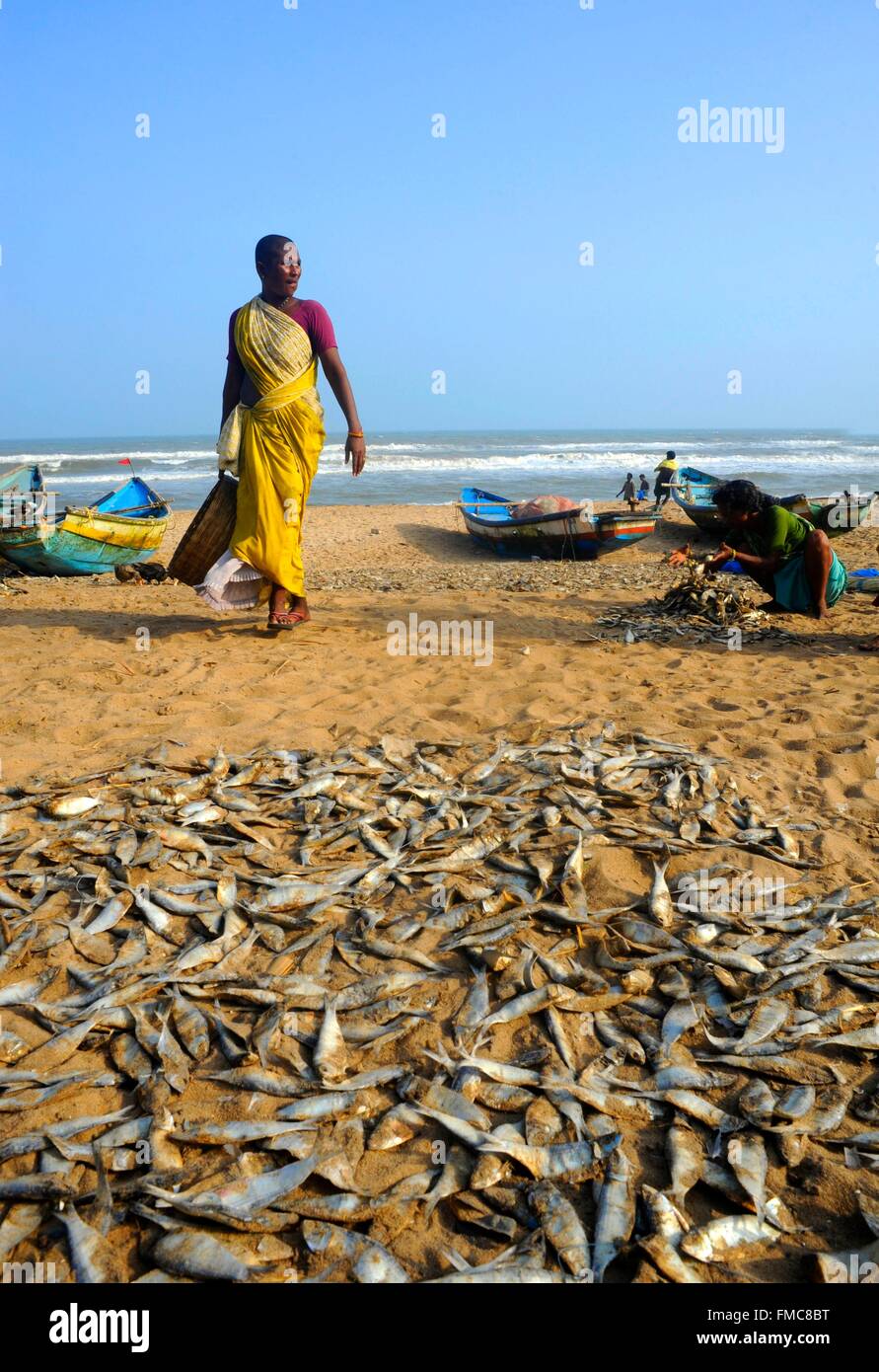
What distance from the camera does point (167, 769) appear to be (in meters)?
4.25

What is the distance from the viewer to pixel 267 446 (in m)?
6.48

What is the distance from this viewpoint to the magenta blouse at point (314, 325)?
646cm

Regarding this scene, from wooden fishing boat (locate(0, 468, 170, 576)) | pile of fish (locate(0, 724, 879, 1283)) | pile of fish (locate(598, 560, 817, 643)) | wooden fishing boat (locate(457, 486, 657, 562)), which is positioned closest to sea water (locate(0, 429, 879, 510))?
wooden fishing boat (locate(457, 486, 657, 562))

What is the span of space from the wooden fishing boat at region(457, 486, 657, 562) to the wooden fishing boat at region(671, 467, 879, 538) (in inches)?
55.8

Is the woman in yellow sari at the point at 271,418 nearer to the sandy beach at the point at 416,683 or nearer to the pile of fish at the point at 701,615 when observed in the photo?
the sandy beach at the point at 416,683

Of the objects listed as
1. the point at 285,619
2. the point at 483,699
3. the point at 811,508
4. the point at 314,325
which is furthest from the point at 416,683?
the point at 811,508

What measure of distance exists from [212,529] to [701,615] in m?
4.20

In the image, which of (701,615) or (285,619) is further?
(701,615)

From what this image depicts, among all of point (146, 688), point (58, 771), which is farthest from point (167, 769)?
point (146, 688)

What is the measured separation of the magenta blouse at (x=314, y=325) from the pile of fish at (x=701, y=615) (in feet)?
10.7

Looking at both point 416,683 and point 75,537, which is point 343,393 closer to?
point 416,683

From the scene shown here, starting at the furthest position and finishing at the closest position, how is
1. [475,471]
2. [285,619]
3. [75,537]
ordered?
[475,471], [75,537], [285,619]

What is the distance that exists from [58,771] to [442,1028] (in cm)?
243

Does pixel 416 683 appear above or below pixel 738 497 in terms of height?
below
